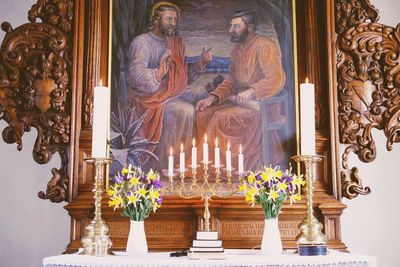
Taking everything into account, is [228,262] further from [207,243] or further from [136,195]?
[136,195]

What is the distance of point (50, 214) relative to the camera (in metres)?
5.21

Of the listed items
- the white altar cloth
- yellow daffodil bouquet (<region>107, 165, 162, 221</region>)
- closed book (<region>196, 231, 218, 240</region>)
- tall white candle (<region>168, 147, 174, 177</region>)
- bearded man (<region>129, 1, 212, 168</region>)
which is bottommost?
the white altar cloth

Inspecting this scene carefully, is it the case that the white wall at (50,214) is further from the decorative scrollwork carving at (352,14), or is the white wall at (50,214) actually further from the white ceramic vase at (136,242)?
the white ceramic vase at (136,242)

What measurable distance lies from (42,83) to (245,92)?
161cm

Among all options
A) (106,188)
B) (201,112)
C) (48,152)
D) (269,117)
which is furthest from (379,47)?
(48,152)

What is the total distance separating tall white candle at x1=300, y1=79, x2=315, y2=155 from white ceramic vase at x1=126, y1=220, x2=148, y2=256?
1.18 meters

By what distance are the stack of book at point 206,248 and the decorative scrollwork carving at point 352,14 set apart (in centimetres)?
215

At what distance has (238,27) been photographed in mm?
5133

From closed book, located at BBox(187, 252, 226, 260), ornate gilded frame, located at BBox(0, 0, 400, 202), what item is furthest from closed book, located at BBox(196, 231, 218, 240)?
ornate gilded frame, located at BBox(0, 0, 400, 202)

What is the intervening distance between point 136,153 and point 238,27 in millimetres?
1328

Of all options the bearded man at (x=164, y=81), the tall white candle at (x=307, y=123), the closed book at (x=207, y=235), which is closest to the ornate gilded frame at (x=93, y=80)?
the bearded man at (x=164, y=81)

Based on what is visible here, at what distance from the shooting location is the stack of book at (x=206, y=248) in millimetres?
3793

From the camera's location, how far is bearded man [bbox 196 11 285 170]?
16.1 feet

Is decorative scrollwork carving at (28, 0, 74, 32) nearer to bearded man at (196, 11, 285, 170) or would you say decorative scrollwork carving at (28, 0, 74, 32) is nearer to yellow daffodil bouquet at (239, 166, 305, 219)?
bearded man at (196, 11, 285, 170)
